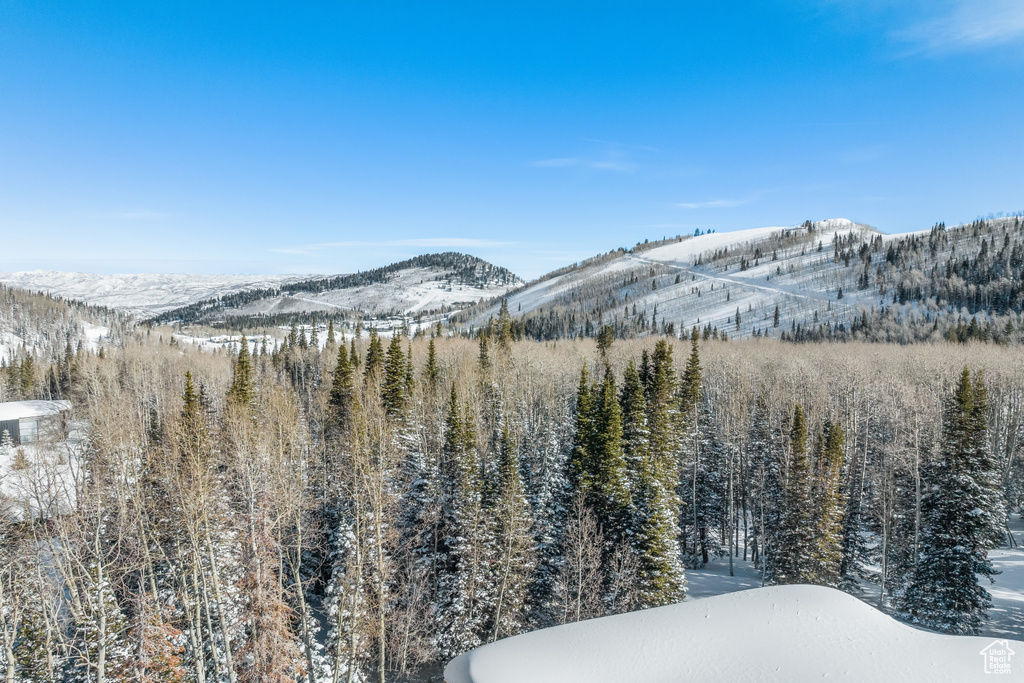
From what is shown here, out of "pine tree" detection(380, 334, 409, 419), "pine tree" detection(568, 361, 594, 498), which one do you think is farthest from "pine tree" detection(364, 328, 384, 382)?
"pine tree" detection(568, 361, 594, 498)

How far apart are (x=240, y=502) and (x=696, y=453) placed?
3159cm

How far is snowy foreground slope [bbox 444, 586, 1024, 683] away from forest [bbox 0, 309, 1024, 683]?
9.43 m

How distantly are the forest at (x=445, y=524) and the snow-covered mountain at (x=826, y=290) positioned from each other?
3040 inches

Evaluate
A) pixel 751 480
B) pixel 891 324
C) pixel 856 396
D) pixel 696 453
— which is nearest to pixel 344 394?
pixel 696 453

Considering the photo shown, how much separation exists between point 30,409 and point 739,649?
7980 cm

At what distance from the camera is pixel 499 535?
25547mm

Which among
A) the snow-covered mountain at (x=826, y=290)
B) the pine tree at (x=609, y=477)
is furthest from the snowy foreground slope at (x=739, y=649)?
the snow-covered mountain at (x=826, y=290)

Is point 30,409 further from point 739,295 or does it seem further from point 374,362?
point 739,295

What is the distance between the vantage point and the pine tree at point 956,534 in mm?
23297

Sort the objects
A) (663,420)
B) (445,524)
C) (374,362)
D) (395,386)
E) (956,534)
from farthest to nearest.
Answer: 1. (374,362)
2. (395,386)
3. (663,420)
4. (445,524)
5. (956,534)

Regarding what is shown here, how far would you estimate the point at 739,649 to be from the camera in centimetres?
957

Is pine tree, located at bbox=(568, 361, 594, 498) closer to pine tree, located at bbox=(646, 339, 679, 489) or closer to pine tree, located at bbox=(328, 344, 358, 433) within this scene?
pine tree, located at bbox=(646, 339, 679, 489)

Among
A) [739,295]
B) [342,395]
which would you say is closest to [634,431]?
[342,395]

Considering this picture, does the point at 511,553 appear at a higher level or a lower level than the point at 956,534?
lower
